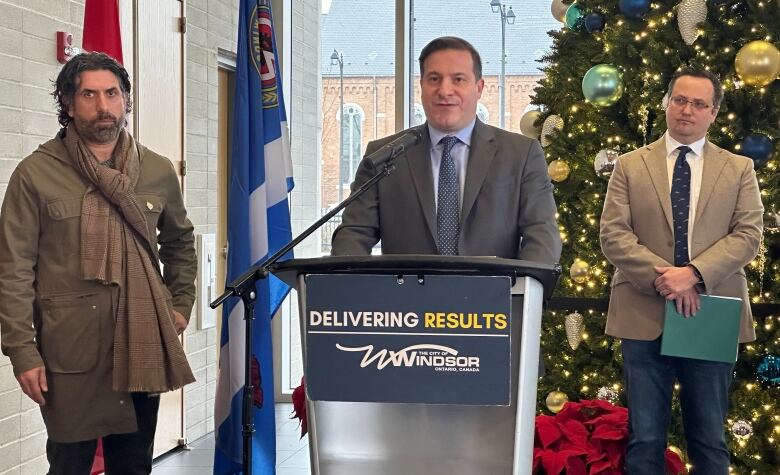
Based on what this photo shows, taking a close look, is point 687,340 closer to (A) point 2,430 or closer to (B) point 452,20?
(A) point 2,430

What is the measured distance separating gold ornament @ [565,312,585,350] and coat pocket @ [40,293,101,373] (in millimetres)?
2467

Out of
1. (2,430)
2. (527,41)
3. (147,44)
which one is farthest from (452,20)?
(2,430)

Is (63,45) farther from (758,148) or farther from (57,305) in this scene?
(758,148)

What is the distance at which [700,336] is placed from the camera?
3.04 meters

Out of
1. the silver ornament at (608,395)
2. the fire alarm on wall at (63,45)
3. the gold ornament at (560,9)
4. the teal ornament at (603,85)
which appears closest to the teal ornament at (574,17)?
the gold ornament at (560,9)

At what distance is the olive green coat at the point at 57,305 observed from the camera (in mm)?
2447

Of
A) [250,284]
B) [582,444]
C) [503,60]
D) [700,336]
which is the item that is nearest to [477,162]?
[250,284]

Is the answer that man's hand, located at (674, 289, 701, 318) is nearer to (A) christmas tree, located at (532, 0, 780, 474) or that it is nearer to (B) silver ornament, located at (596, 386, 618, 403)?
(A) christmas tree, located at (532, 0, 780, 474)

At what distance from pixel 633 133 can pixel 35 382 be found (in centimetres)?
294

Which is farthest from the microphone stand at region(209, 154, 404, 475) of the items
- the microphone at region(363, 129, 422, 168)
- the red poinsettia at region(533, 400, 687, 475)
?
the red poinsettia at region(533, 400, 687, 475)

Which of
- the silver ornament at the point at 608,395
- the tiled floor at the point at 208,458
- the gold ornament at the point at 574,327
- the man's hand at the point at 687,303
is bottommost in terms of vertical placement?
the tiled floor at the point at 208,458

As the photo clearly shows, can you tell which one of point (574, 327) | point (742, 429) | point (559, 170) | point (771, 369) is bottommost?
point (742, 429)

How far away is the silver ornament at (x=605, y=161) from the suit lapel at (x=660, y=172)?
36.5 inches

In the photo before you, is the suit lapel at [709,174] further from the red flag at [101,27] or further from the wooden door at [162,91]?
the wooden door at [162,91]
